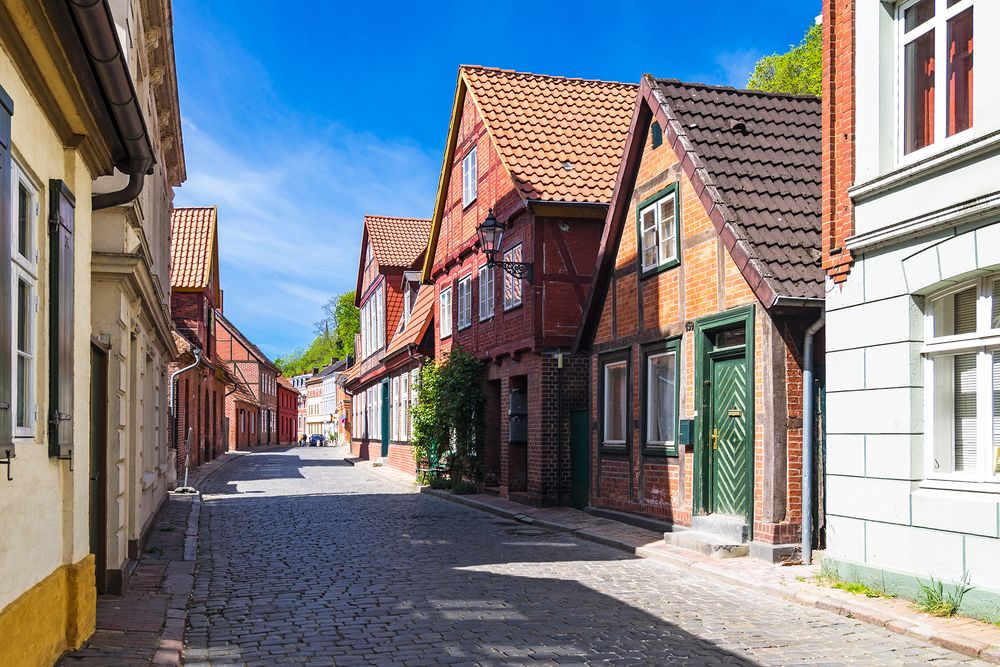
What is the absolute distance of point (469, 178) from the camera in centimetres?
2175

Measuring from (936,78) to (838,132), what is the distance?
1.22 metres

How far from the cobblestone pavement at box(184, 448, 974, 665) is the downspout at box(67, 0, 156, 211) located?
139 inches

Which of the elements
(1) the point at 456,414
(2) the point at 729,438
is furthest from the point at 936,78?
(1) the point at 456,414

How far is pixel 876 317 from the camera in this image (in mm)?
8680

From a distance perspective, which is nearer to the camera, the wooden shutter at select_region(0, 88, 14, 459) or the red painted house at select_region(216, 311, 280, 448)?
the wooden shutter at select_region(0, 88, 14, 459)

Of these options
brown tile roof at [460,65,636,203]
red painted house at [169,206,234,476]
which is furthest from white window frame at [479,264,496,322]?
red painted house at [169,206,234,476]

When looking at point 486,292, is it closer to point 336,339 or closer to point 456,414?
point 456,414

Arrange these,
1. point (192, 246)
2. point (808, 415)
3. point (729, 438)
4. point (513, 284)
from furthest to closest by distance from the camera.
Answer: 1. point (192, 246)
2. point (513, 284)
3. point (729, 438)
4. point (808, 415)

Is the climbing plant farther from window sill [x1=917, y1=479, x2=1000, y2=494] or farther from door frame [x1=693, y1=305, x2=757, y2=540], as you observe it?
window sill [x1=917, y1=479, x2=1000, y2=494]

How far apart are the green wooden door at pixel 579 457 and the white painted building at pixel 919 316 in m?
7.48

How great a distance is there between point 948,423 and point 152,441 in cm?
1032

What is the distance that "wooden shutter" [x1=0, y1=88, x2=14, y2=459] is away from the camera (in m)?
4.70

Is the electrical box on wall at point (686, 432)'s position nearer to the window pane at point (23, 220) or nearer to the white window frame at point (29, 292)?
the white window frame at point (29, 292)

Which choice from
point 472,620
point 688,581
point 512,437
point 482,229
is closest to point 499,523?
point 512,437
